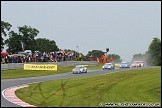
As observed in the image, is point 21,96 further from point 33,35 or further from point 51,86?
point 33,35

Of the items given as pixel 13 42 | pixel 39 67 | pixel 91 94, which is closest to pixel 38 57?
pixel 39 67

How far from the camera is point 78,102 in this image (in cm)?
1892

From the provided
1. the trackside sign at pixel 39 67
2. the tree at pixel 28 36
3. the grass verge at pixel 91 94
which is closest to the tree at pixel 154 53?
the tree at pixel 28 36

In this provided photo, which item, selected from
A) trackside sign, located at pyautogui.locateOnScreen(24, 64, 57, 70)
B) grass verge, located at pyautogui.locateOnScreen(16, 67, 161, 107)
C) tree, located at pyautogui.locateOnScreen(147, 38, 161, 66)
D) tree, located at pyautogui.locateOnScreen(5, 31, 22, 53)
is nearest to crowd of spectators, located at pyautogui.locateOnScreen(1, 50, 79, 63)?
trackside sign, located at pyautogui.locateOnScreen(24, 64, 57, 70)

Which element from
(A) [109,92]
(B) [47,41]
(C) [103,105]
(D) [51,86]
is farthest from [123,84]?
(B) [47,41]

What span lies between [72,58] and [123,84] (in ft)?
113

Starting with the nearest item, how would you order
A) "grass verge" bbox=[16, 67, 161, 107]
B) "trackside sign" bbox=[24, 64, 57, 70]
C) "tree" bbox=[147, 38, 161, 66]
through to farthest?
"grass verge" bbox=[16, 67, 161, 107]
"trackside sign" bbox=[24, 64, 57, 70]
"tree" bbox=[147, 38, 161, 66]

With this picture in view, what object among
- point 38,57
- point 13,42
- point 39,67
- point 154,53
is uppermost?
point 13,42

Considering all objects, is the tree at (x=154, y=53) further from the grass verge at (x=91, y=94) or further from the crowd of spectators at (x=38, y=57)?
the grass verge at (x=91, y=94)

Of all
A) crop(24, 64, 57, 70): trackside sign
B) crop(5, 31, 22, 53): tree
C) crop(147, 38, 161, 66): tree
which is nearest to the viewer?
crop(24, 64, 57, 70): trackside sign

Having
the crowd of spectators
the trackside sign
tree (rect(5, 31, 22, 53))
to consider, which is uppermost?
tree (rect(5, 31, 22, 53))

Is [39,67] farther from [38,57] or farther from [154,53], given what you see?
[154,53]

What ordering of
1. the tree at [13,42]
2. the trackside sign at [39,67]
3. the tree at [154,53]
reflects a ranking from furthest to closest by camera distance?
the tree at [154,53], the tree at [13,42], the trackside sign at [39,67]

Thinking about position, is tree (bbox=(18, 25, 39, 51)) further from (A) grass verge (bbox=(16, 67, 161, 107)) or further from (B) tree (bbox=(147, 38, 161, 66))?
(A) grass verge (bbox=(16, 67, 161, 107))
